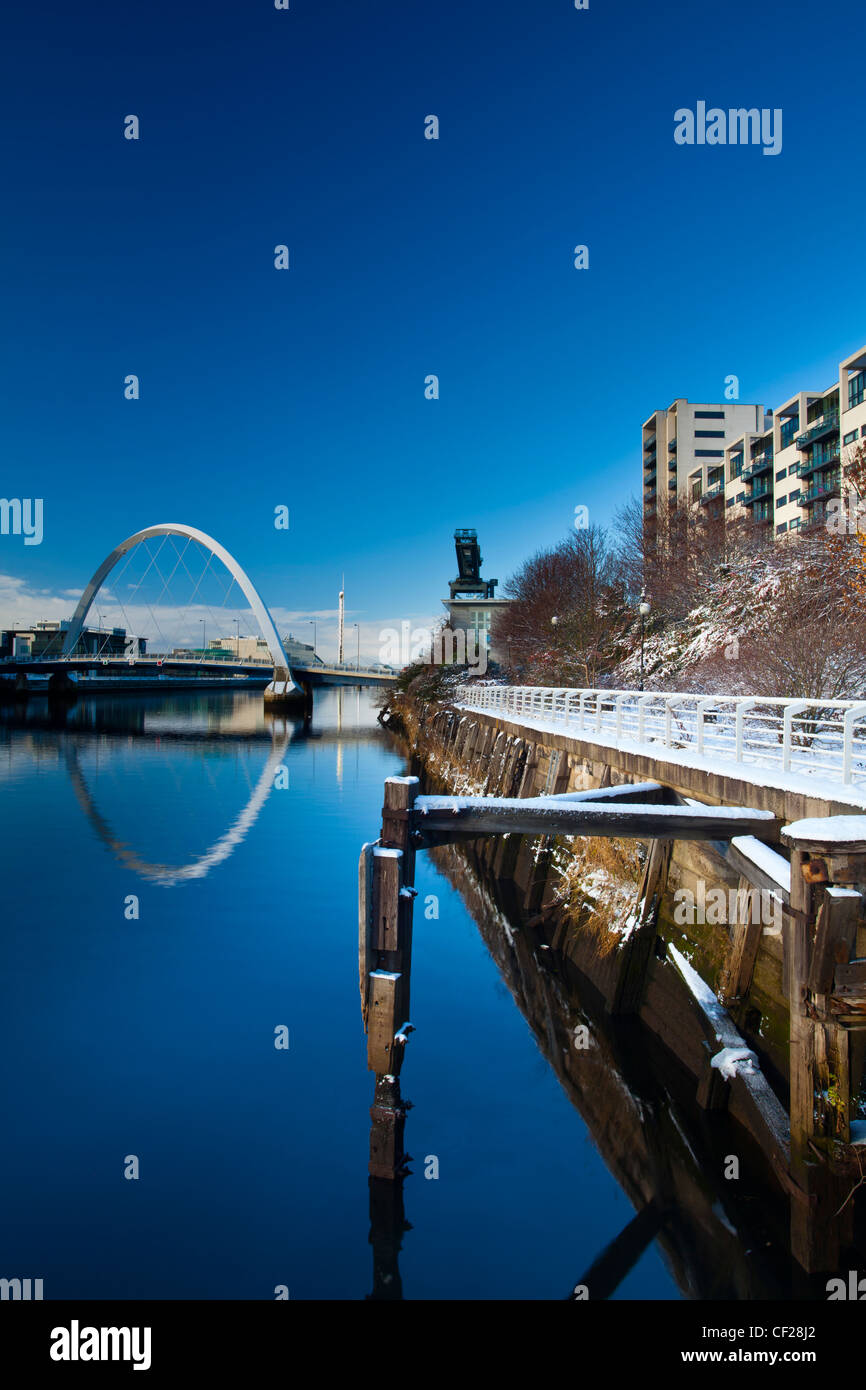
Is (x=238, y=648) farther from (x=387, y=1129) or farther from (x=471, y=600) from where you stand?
(x=387, y=1129)

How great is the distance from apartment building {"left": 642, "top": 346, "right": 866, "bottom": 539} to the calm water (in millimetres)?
31093

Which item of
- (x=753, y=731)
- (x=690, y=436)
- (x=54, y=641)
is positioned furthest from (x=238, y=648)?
(x=753, y=731)

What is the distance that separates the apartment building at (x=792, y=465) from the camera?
156 feet

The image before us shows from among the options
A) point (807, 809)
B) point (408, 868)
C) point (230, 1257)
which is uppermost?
point (807, 809)

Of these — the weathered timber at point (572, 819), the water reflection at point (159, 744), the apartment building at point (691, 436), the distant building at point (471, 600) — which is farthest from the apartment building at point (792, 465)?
the weathered timber at point (572, 819)

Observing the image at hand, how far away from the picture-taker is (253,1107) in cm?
926

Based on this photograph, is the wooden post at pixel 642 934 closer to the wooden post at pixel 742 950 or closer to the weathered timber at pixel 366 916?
the wooden post at pixel 742 950

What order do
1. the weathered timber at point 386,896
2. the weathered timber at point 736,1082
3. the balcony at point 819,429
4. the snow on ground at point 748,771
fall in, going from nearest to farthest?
the weathered timber at point 736,1082 → the weathered timber at point 386,896 → the snow on ground at point 748,771 → the balcony at point 819,429

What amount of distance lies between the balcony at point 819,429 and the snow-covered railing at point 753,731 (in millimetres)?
36633

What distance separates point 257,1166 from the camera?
26.7ft

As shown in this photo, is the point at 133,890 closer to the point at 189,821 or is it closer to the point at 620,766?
the point at 189,821

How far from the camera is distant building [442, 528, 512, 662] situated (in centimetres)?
7600

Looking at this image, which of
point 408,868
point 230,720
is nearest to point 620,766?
point 408,868
